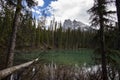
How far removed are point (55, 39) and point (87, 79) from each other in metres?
74.0

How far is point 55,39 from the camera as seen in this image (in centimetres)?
8438

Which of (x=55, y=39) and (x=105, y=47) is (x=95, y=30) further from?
(x=55, y=39)

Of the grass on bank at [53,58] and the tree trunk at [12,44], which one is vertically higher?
the tree trunk at [12,44]

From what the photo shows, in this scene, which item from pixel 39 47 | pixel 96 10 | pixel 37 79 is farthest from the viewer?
pixel 39 47

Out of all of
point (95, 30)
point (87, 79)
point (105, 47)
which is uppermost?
point (95, 30)

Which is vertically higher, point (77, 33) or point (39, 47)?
point (77, 33)

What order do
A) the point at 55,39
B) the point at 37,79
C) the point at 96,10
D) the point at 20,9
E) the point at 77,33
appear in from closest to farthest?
the point at 37,79 < the point at 20,9 < the point at 96,10 < the point at 55,39 < the point at 77,33

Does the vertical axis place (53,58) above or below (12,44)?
below

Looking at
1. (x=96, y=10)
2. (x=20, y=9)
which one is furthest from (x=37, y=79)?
(x=96, y=10)

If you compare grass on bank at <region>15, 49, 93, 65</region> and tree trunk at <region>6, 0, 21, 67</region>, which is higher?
tree trunk at <region>6, 0, 21, 67</region>

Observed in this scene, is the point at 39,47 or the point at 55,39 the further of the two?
the point at 55,39

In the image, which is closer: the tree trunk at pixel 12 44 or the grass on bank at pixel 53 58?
the tree trunk at pixel 12 44

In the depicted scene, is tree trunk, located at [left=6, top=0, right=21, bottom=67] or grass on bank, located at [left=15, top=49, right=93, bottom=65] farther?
grass on bank, located at [left=15, top=49, right=93, bottom=65]

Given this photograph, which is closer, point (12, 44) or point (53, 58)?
point (12, 44)
